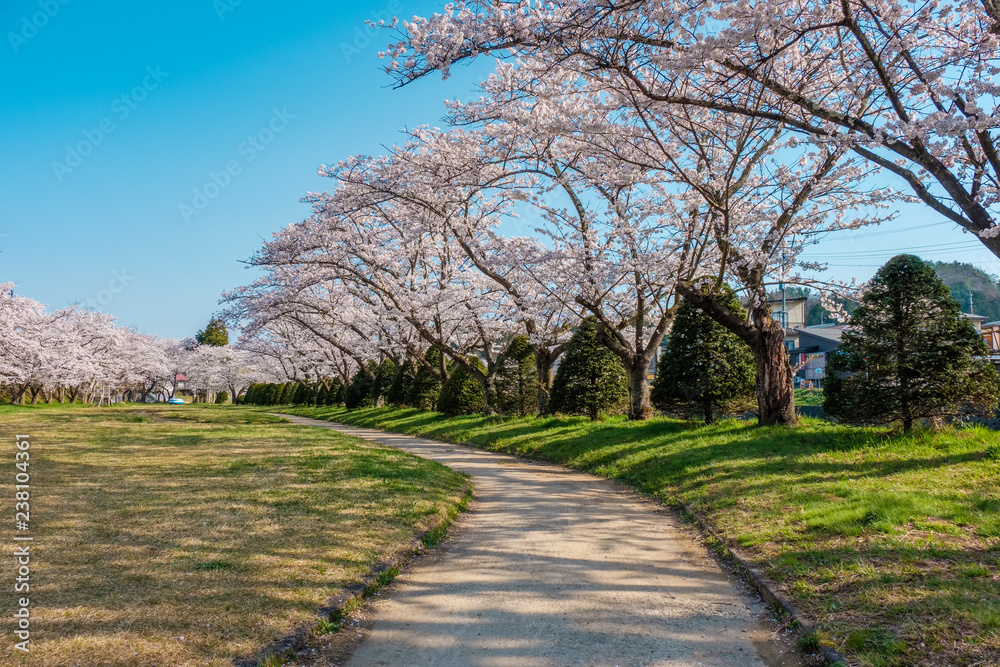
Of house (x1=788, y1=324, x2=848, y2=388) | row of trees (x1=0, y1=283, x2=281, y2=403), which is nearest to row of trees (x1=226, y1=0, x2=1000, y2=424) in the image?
row of trees (x1=0, y1=283, x2=281, y2=403)

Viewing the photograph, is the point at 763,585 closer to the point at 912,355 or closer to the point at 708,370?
the point at 912,355

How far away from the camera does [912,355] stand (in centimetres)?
917

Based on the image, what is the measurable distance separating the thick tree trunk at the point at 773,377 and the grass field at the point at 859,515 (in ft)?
1.74

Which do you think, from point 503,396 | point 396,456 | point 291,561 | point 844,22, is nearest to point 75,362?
point 503,396

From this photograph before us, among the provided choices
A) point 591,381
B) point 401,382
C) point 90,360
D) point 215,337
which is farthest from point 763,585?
point 215,337

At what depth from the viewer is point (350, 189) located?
1522 centimetres

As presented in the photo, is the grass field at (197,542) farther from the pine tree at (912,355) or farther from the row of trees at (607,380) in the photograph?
the pine tree at (912,355)

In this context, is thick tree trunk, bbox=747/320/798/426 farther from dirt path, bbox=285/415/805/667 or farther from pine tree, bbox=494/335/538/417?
pine tree, bbox=494/335/538/417

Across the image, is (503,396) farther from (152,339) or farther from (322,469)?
(152,339)

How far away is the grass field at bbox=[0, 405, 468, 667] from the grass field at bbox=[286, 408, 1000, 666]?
3.45 meters

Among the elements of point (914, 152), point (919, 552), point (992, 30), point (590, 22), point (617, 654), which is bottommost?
point (617, 654)

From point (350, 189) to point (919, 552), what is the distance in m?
13.7

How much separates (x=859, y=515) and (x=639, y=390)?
30.6 feet

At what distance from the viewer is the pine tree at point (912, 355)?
892 cm
